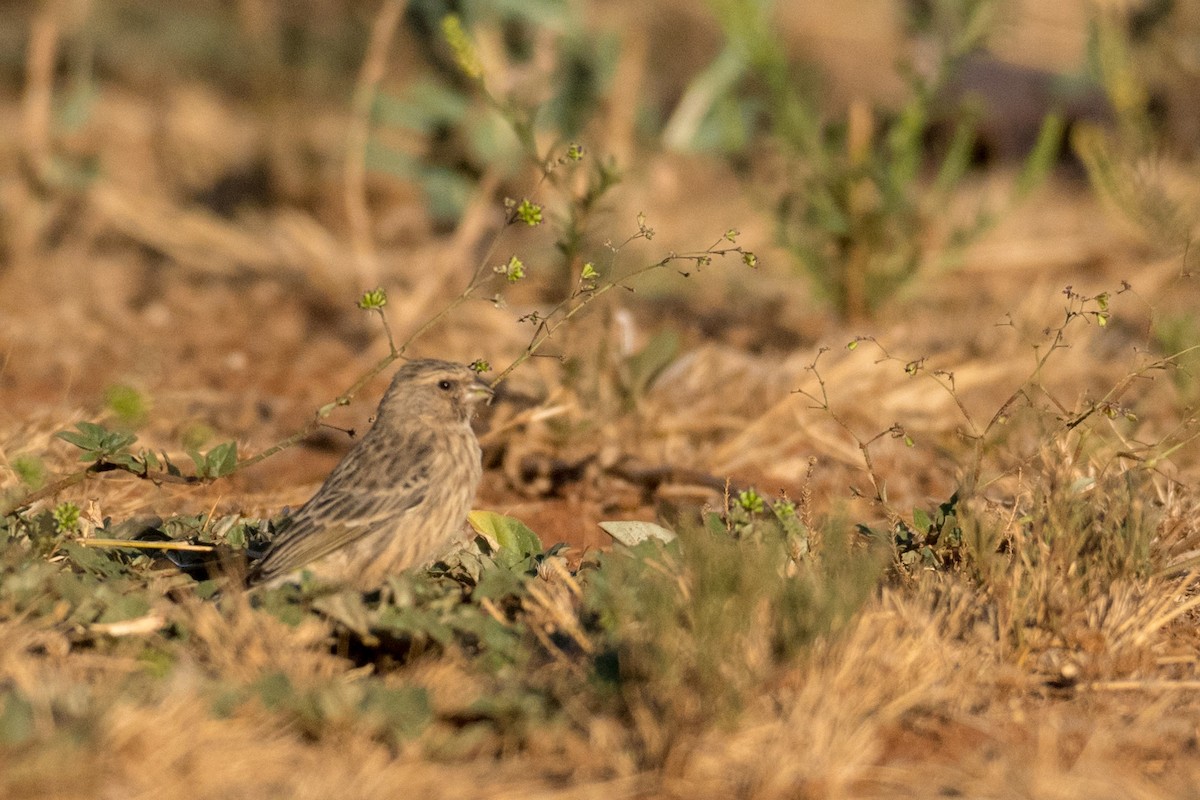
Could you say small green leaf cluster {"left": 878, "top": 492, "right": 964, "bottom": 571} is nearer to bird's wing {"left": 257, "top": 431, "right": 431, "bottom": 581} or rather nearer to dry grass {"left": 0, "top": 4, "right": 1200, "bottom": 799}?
dry grass {"left": 0, "top": 4, "right": 1200, "bottom": 799}

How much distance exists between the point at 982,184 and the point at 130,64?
788cm

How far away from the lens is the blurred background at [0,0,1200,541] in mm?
6152

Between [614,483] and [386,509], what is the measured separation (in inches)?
61.4

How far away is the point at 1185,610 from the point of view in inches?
171

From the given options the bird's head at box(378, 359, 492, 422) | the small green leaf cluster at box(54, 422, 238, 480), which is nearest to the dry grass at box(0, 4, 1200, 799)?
the small green leaf cluster at box(54, 422, 238, 480)

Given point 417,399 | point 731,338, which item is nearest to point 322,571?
point 417,399

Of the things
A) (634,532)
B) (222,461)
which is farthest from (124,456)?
(634,532)

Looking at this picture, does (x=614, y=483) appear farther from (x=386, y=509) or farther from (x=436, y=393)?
(x=386, y=509)

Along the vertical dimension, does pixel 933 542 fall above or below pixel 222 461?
below

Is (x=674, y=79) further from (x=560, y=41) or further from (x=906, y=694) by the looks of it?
(x=906, y=694)

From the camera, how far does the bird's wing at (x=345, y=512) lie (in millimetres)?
4375

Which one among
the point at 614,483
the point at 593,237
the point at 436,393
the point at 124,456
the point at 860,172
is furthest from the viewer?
the point at 593,237

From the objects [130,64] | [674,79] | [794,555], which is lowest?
[794,555]

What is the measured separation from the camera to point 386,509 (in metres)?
4.55
